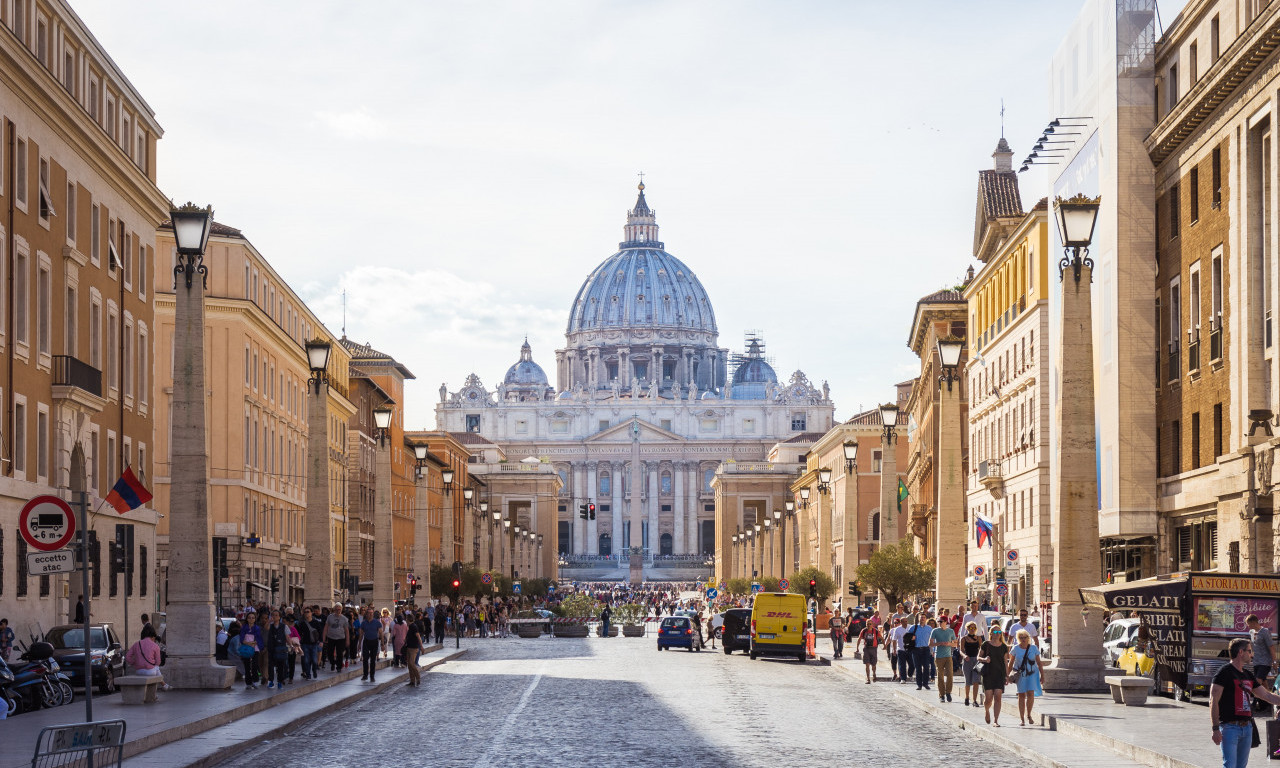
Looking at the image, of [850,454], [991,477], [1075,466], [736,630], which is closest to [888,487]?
[850,454]

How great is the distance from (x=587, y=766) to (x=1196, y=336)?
25678 millimetres

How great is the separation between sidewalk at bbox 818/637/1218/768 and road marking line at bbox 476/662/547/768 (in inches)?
232

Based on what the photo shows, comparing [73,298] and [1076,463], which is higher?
[73,298]

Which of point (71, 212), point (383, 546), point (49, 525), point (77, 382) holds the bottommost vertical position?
point (383, 546)

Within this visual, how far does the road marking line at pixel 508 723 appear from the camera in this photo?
2039 centimetres

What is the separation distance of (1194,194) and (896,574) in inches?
780

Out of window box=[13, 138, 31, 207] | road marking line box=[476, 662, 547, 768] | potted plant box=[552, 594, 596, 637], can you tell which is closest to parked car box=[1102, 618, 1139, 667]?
road marking line box=[476, 662, 547, 768]

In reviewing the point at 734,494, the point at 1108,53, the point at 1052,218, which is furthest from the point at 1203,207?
the point at 734,494

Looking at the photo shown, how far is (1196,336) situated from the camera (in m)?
41.7

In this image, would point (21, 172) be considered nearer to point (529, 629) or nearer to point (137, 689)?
point (137, 689)

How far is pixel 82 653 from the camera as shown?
31594 mm

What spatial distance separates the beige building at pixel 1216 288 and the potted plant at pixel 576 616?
33912 mm

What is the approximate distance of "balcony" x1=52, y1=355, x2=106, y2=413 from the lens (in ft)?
127

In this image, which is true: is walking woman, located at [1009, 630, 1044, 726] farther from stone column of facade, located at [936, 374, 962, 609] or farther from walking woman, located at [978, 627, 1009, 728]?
stone column of facade, located at [936, 374, 962, 609]
